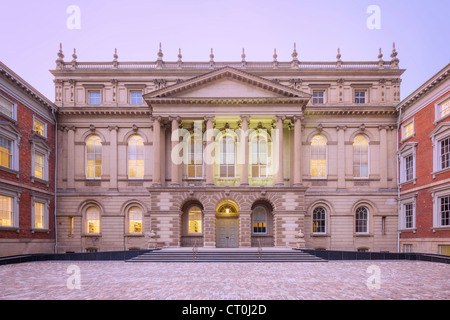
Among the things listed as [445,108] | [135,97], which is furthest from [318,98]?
[135,97]

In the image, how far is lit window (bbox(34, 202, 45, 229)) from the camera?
1228 inches

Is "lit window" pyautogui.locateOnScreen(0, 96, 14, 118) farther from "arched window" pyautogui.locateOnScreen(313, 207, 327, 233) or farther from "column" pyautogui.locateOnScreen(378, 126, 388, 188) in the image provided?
"column" pyautogui.locateOnScreen(378, 126, 388, 188)

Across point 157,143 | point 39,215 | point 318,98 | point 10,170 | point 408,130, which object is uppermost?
point 318,98

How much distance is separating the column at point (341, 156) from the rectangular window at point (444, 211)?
9.20 m

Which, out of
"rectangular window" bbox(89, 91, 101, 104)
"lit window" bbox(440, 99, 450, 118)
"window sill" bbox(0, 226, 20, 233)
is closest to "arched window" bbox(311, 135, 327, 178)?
"lit window" bbox(440, 99, 450, 118)

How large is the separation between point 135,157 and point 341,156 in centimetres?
2006

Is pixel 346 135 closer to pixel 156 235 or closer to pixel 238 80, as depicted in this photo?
pixel 238 80

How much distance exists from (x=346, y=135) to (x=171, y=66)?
61.4 feet

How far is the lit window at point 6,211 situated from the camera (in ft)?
86.4

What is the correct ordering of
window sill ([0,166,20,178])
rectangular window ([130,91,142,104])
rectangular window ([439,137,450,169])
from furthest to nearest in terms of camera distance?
1. rectangular window ([130,91,142,104])
2. rectangular window ([439,137,450,169])
3. window sill ([0,166,20,178])

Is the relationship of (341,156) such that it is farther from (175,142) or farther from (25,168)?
(25,168)

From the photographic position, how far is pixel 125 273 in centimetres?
1773

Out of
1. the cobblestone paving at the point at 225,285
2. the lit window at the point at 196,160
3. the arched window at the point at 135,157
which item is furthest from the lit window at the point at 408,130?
the arched window at the point at 135,157

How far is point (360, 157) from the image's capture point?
3575 cm
